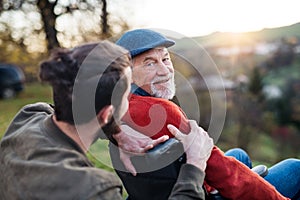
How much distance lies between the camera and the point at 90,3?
11289mm

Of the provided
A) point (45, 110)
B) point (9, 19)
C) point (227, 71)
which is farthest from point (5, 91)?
point (45, 110)

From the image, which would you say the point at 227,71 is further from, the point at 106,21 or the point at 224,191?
the point at 224,191

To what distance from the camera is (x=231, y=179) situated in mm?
1449

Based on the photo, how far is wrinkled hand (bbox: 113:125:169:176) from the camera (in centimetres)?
146

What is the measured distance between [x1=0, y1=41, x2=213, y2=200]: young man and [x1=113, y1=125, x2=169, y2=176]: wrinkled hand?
197mm

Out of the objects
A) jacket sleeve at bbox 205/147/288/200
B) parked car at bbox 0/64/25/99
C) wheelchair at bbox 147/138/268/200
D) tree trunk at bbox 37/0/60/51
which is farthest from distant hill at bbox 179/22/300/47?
wheelchair at bbox 147/138/268/200

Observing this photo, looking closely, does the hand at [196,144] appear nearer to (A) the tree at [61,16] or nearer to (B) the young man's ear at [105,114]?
(B) the young man's ear at [105,114]

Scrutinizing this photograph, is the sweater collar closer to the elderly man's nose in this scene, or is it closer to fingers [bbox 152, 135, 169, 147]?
the elderly man's nose

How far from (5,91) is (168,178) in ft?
44.6

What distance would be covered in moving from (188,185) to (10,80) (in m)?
13.5

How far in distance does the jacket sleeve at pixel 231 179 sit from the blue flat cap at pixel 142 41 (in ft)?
Answer: 1.53


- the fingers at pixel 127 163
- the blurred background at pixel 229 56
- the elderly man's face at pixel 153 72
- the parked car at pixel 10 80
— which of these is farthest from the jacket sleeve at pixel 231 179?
the parked car at pixel 10 80

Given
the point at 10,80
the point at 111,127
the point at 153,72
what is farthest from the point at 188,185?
the point at 10,80

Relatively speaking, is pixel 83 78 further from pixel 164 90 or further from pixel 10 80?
pixel 10 80
